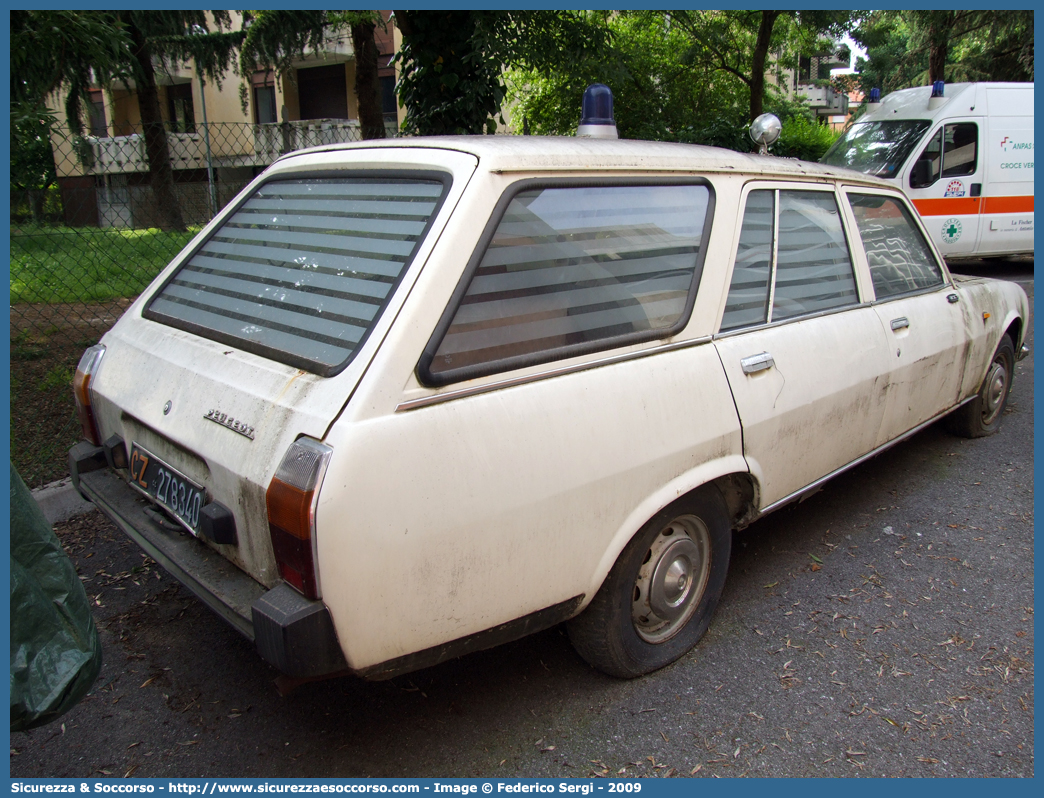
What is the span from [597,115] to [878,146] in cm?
917

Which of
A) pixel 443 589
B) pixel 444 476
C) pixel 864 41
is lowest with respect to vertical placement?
pixel 443 589

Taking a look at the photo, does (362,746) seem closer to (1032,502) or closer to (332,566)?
(332,566)

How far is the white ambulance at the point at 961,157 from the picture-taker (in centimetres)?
1049

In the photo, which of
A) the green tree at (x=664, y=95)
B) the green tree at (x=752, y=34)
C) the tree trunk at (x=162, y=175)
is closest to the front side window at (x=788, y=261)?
the tree trunk at (x=162, y=175)

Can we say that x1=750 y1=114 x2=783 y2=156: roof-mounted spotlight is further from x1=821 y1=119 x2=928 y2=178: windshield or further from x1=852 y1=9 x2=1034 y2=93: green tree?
x1=852 y1=9 x2=1034 y2=93: green tree

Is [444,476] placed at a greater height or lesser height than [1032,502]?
greater

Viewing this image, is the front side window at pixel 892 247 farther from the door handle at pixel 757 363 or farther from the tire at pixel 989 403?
the door handle at pixel 757 363

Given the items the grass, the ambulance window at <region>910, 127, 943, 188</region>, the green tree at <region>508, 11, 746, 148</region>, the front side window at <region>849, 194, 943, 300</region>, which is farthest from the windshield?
the grass

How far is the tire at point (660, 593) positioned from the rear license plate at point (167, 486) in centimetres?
130

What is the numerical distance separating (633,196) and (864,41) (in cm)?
1377

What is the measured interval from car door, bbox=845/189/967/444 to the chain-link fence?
14.4 feet

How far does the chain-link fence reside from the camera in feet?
15.3

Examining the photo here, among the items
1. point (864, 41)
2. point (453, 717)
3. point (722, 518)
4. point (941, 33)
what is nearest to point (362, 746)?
point (453, 717)

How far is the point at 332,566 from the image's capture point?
1.92 meters
